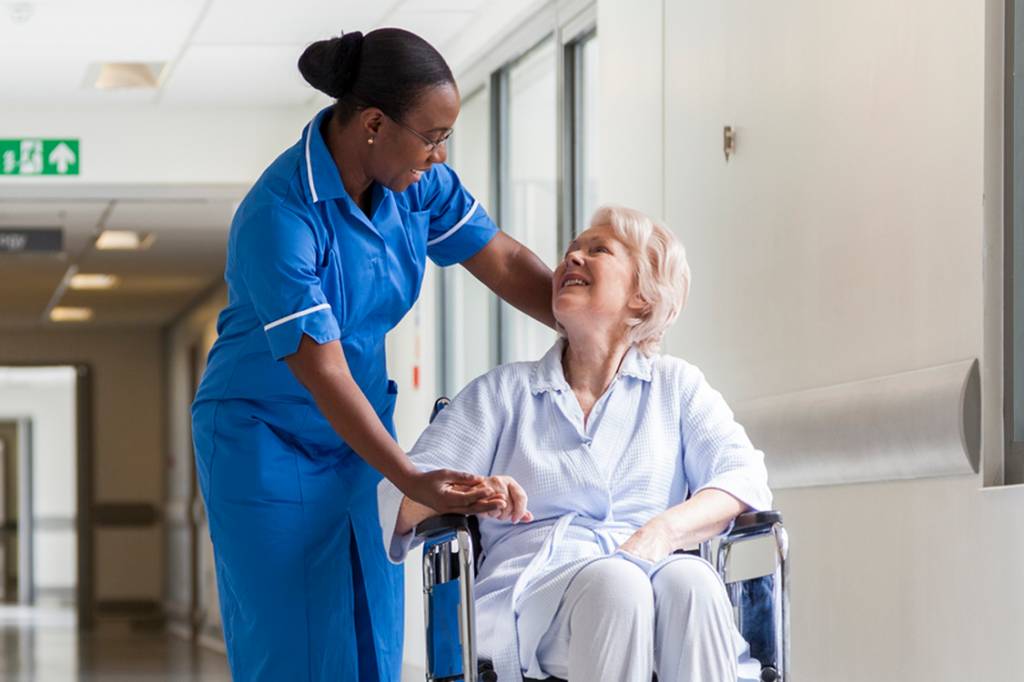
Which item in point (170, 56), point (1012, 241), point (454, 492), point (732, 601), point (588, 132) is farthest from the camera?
point (170, 56)

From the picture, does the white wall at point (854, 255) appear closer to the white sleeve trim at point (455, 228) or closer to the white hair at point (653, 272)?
the white hair at point (653, 272)

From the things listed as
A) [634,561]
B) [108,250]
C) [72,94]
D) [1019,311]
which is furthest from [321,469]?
[108,250]

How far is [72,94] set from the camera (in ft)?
25.6

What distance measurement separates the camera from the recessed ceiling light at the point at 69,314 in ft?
51.8

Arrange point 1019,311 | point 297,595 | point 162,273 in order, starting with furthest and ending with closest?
point 162,273, point 1019,311, point 297,595

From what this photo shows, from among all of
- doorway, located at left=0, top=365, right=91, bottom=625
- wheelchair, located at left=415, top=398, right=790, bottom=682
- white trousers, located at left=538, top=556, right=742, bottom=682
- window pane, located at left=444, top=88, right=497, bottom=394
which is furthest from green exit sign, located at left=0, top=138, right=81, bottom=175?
doorway, located at left=0, top=365, right=91, bottom=625

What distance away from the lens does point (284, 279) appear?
101 inches

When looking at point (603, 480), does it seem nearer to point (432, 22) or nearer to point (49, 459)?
point (432, 22)

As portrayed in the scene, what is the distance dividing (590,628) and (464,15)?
4639 mm

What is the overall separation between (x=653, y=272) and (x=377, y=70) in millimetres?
600

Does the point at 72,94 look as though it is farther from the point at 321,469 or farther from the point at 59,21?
the point at 321,469

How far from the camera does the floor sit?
29.3ft

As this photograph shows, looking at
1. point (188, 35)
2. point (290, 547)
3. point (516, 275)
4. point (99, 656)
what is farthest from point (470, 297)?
point (99, 656)

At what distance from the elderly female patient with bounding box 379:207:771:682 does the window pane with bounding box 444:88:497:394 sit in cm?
412
